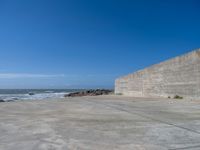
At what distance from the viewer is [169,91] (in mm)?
12398

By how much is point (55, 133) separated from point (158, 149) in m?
1.56

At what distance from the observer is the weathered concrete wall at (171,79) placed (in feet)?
33.2

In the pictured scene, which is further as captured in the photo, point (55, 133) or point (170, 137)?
point (55, 133)

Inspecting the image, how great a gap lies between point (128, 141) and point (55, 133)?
1133 mm

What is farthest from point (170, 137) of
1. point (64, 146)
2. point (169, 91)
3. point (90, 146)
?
point (169, 91)

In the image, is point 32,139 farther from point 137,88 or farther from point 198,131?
point 137,88

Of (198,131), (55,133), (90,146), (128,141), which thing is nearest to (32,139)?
(55,133)

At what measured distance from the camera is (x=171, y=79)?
40.0 ft

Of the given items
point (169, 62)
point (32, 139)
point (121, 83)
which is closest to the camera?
point (32, 139)

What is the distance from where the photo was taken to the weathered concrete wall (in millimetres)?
10114

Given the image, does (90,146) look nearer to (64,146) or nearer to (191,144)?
(64,146)

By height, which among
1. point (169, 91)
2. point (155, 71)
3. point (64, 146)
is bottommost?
point (64, 146)

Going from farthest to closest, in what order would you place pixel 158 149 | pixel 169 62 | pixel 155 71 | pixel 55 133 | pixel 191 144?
pixel 155 71 < pixel 169 62 < pixel 55 133 < pixel 191 144 < pixel 158 149

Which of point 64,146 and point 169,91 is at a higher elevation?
point 169,91
